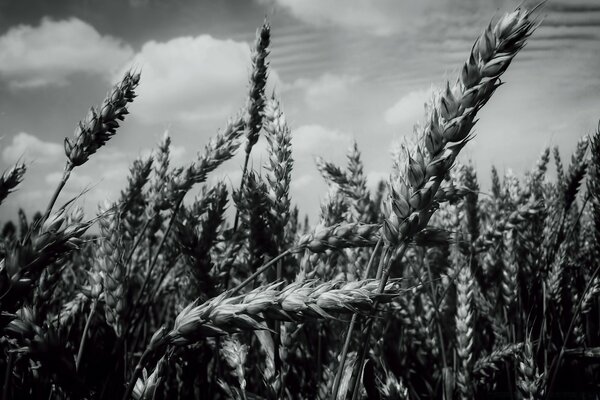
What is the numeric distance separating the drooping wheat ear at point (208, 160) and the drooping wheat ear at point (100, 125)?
63 cm

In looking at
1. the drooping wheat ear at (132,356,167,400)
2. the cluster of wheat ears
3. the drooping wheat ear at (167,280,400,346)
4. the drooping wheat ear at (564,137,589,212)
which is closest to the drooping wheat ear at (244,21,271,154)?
the cluster of wheat ears

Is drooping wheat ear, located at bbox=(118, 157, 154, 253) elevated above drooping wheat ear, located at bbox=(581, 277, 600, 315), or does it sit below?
above

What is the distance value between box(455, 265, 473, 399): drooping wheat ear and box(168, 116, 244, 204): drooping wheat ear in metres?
1.68

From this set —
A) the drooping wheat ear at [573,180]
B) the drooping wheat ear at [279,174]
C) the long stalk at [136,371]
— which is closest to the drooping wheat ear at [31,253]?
the long stalk at [136,371]

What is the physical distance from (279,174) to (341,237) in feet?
1.77

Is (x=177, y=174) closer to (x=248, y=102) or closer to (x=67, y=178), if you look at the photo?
(x=248, y=102)

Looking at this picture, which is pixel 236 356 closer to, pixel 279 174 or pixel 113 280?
pixel 113 280

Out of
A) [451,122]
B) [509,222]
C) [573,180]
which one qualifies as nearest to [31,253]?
[451,122]

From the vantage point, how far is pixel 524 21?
957mm

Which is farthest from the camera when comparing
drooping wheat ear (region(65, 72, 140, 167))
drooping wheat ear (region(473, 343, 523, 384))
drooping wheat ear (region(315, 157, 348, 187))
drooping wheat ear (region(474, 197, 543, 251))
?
drooping wheat ear (region(315, 157, 348, 187))

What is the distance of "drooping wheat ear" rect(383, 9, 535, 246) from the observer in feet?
3.13

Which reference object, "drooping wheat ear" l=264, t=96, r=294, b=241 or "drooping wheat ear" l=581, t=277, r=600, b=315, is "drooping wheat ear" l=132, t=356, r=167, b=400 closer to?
"drooping wheat ear" l=264, t=96, r=294, b=241

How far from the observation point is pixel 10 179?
5.49ft

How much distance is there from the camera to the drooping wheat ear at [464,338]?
6.23 feet
